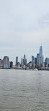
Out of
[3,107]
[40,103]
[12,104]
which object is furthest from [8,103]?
[40,103]

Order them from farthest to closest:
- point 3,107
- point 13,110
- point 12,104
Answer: point 12,104 → point 3,107 → point 13,110

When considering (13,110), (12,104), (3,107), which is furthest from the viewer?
(12,104)

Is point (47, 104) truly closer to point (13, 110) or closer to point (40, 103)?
point (40, 103)

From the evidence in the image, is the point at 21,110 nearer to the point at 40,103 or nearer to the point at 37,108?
the point at 37,108

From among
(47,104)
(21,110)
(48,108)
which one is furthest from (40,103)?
(21,110)

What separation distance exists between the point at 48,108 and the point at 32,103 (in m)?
4.78

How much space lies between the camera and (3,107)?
36.3 m

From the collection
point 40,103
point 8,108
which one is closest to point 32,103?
point 40,103

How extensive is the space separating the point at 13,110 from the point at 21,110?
4.57 ft

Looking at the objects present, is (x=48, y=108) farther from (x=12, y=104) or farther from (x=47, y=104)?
(x=12, y=104)

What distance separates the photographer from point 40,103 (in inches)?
1608

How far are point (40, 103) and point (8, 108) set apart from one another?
7.97m

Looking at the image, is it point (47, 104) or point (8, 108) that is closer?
point (8, 108)

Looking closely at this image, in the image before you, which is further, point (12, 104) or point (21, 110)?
point (12, 104)
